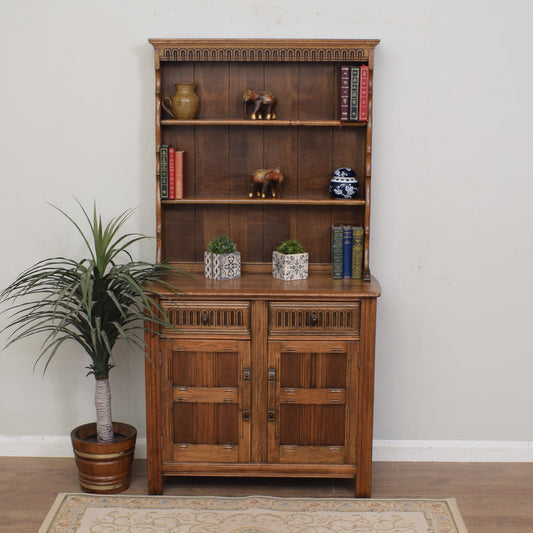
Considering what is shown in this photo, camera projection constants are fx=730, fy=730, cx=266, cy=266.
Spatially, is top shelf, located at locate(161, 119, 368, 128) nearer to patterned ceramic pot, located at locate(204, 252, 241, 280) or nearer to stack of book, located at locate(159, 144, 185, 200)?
stack of book, located at locate(159, 144, 185, 200)

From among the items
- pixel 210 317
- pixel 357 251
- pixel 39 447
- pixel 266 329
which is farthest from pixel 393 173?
pixel 39 447

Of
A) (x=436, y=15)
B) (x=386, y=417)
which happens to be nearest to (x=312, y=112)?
(x=436, y=15)

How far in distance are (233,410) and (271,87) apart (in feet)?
5.17

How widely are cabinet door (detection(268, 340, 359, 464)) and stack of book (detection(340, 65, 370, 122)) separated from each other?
42.1 inches

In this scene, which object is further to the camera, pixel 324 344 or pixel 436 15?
pixel 436 15

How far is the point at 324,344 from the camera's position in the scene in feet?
10.9

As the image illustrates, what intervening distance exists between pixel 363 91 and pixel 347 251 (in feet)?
2.49

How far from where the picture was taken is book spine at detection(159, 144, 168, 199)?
348 centimetres

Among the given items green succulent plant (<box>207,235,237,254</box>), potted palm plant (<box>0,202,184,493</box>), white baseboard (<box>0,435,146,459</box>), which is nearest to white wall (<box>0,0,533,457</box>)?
white baseboard (<box>0,435,146,459</box>)

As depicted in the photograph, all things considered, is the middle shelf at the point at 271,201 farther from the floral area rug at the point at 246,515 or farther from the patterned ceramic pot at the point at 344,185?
the floral area rug at the point at 246,515

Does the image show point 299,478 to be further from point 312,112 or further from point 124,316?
point 312,112

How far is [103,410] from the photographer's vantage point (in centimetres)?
→ 344

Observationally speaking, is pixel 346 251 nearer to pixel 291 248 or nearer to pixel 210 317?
pixel 291 248

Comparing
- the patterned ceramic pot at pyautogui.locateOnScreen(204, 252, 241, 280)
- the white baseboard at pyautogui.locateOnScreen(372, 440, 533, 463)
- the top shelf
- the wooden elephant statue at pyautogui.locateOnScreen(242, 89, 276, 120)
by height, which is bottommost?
the white baseboard at pyautogui.locateOnScreen(372, 440, 533, 463)
